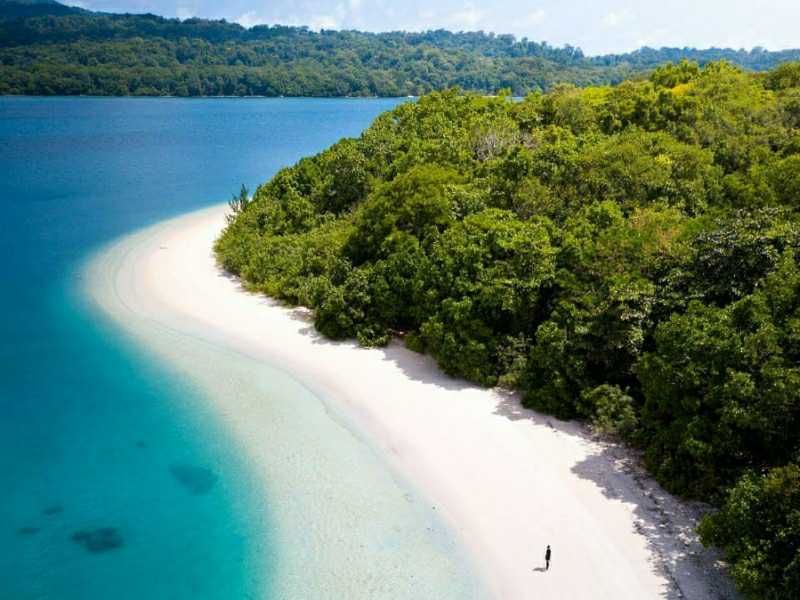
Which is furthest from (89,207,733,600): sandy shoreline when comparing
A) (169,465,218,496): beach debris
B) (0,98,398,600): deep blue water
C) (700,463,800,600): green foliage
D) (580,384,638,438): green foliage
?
(0,98,398,600): deep blue water

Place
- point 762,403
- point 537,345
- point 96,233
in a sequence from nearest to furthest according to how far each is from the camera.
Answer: point 762,403 < point 537,345 < point 96,233

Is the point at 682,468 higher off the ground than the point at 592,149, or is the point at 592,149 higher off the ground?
the point at 592,149

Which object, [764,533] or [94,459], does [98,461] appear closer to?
[94,459]

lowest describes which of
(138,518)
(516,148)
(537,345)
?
(138,518)

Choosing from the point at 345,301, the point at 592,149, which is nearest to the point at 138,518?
the point at 345,301

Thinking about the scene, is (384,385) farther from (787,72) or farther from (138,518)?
(787,72)

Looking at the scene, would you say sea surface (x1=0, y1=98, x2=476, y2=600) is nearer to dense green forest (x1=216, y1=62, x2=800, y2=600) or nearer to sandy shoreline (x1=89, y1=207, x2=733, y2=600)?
sandy shoreline (x1=89, y1=207, x2=733, y2=600)

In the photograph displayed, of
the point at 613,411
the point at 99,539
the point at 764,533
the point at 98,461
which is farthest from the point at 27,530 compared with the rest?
the point at 764,533
